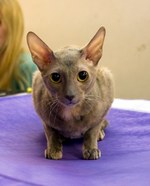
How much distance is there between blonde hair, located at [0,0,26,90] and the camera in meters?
1.89

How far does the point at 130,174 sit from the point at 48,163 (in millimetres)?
208

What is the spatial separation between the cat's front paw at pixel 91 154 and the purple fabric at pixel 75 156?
0.04 feet

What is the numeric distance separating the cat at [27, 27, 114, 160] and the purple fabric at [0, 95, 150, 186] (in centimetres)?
4

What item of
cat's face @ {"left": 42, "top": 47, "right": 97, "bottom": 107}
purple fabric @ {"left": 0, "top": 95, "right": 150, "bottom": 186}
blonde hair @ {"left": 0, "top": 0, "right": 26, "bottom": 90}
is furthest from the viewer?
blonde hair @ {"left": 0, "top": 0, "right": 26, "bottom": 90}

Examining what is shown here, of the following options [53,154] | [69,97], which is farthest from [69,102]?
[53,154]

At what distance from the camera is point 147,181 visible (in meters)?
0.73

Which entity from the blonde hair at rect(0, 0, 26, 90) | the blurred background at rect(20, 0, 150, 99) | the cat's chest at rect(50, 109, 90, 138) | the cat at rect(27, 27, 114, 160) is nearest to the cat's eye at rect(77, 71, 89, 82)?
the cat at rect(27, 27, 114, 160)

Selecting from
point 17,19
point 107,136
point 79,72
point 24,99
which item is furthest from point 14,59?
point 79,72

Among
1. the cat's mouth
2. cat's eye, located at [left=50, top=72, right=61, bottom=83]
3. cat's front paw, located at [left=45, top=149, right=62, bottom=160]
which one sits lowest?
cat's front paw, located at [left=45, top=149, right=62, bottom=160]

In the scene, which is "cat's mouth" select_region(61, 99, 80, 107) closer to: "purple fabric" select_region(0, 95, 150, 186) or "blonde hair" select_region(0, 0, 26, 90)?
"purple fabric" select_region(0, 95, 150, 186)

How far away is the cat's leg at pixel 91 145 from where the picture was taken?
3.05 feet

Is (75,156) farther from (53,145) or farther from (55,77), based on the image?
(55,77)

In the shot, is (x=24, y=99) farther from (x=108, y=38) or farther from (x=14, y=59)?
(x=108, y=38)

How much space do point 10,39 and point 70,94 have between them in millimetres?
1141
